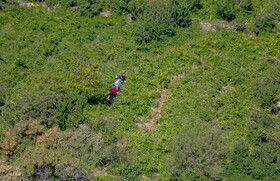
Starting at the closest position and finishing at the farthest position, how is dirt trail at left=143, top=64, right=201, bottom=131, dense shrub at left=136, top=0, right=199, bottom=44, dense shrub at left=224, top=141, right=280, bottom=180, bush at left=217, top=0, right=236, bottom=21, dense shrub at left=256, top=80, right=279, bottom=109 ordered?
dense shrub at left=224, top=141, right=280, bottom=180 → dense shrub at left=256, top=80, right=279, bottom=109 → dirt trail at left=143, top=64, right=201, bottom=131 → dense shrub at left=136, top=0, right=199, bottom=44 → bush at left=217, top=0, right=236, bottom=21

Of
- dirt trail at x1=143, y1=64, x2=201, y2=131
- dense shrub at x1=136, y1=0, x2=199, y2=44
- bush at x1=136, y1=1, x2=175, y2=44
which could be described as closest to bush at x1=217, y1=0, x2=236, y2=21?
dense shrub at x1=136, y1=0, x2=199, y2=44

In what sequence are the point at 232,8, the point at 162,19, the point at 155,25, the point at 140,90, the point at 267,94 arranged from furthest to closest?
the point at 232,8
the point at 162,19
the point at 155,25
the point at 140,90
the point at 267,94

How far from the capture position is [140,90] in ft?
63.7

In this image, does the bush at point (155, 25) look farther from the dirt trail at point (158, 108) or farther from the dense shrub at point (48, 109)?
the dense shrub at point (48, 109)

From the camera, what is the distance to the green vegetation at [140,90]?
542 inches

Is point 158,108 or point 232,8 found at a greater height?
point 232,8

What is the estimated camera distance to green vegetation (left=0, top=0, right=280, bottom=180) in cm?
1377

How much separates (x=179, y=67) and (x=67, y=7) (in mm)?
14197

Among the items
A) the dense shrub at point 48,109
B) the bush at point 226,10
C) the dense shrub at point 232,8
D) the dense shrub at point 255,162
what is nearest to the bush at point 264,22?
the dense shrub at point 232,8

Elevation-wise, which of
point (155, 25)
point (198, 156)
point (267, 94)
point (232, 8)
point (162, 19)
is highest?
point (232, 8)

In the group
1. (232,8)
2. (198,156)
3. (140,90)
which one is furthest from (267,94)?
(232,8)

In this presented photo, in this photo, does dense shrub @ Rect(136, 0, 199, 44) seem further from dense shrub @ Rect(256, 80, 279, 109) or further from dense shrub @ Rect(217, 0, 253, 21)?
dense shrub @ Rect(256, 80, 279, 109)

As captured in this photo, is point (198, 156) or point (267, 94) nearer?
point (198, 156)

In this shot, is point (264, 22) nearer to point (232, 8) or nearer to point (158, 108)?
point (232, 8)
